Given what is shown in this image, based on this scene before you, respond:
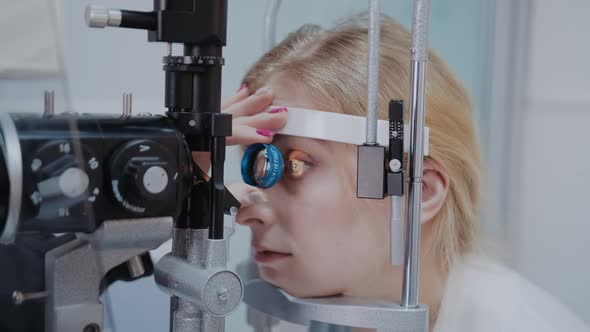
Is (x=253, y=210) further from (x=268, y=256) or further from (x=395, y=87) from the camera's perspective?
(x=395, y=87)

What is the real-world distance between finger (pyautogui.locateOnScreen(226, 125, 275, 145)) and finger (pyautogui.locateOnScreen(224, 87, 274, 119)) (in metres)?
0.05

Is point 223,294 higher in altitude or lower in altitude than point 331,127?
lower

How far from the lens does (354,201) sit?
91 centimetres

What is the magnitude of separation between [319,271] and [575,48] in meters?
0.94

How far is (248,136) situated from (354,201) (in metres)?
0.16

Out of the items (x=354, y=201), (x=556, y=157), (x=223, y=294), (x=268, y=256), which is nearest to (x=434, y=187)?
(x=354, y=201)

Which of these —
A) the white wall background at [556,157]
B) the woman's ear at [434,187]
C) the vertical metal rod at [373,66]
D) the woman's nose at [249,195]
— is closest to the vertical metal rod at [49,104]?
the vertical metal rod at [373,66]

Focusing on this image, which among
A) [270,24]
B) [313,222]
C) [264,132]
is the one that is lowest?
[313,222]

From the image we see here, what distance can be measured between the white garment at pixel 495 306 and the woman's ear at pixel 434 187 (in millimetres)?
101

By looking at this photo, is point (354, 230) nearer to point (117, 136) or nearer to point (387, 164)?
point (387, 164)

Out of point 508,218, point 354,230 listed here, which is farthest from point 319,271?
point 508,218

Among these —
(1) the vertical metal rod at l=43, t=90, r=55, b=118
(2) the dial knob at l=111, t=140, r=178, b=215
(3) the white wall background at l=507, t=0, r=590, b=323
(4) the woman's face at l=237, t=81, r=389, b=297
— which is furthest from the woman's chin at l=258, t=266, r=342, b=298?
(3) the white wall background at l=507, t=0, r=590, b=323

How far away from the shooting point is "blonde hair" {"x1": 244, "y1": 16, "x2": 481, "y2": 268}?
92 centimetres

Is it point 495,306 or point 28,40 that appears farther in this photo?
point 495,306
